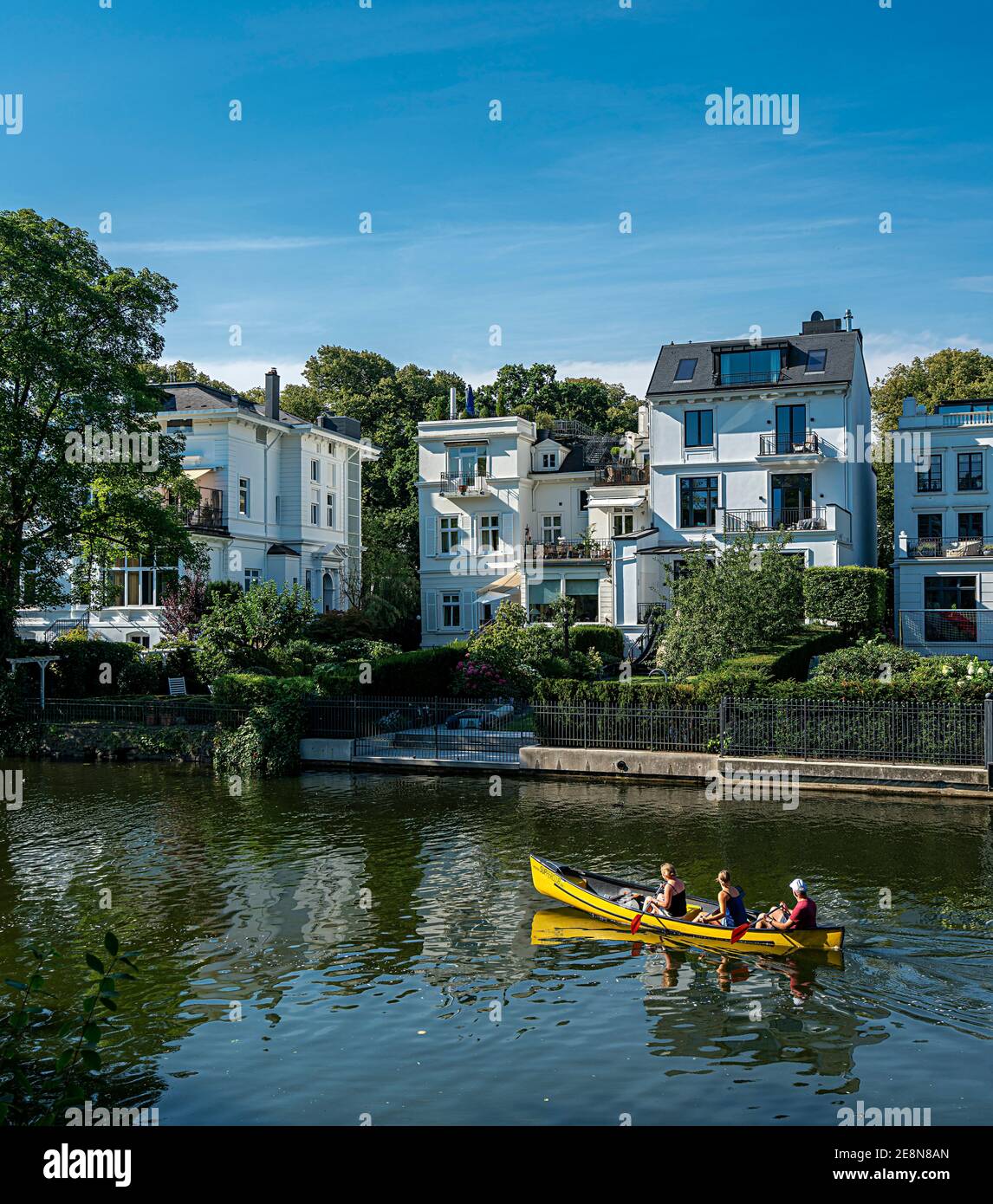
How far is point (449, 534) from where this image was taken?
197 ft

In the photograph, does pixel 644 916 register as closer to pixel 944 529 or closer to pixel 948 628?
pixel 948 628

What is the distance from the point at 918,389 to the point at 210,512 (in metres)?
44.8

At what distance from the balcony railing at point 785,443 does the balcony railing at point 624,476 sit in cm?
776

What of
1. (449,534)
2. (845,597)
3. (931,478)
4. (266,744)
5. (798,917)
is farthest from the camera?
(449,534)

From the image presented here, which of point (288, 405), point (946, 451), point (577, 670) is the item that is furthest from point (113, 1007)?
point (288, 405)

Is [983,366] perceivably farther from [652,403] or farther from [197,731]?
[197,731]

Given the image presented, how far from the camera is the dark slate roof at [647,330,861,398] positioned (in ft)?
165

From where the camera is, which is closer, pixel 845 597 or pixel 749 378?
pixel 845 597

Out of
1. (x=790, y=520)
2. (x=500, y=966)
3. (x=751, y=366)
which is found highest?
(x=751, y=366)

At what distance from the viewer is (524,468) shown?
60.1 m

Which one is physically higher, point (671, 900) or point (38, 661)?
point (38, 661)

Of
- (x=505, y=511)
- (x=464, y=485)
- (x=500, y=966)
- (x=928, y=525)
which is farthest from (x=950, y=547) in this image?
(x=500, y=966)

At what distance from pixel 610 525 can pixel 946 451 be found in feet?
55.0

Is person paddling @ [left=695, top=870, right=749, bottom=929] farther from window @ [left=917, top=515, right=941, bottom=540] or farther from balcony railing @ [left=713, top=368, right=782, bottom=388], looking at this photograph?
window @ [left=917, top=515, right=941, bottom=540]
